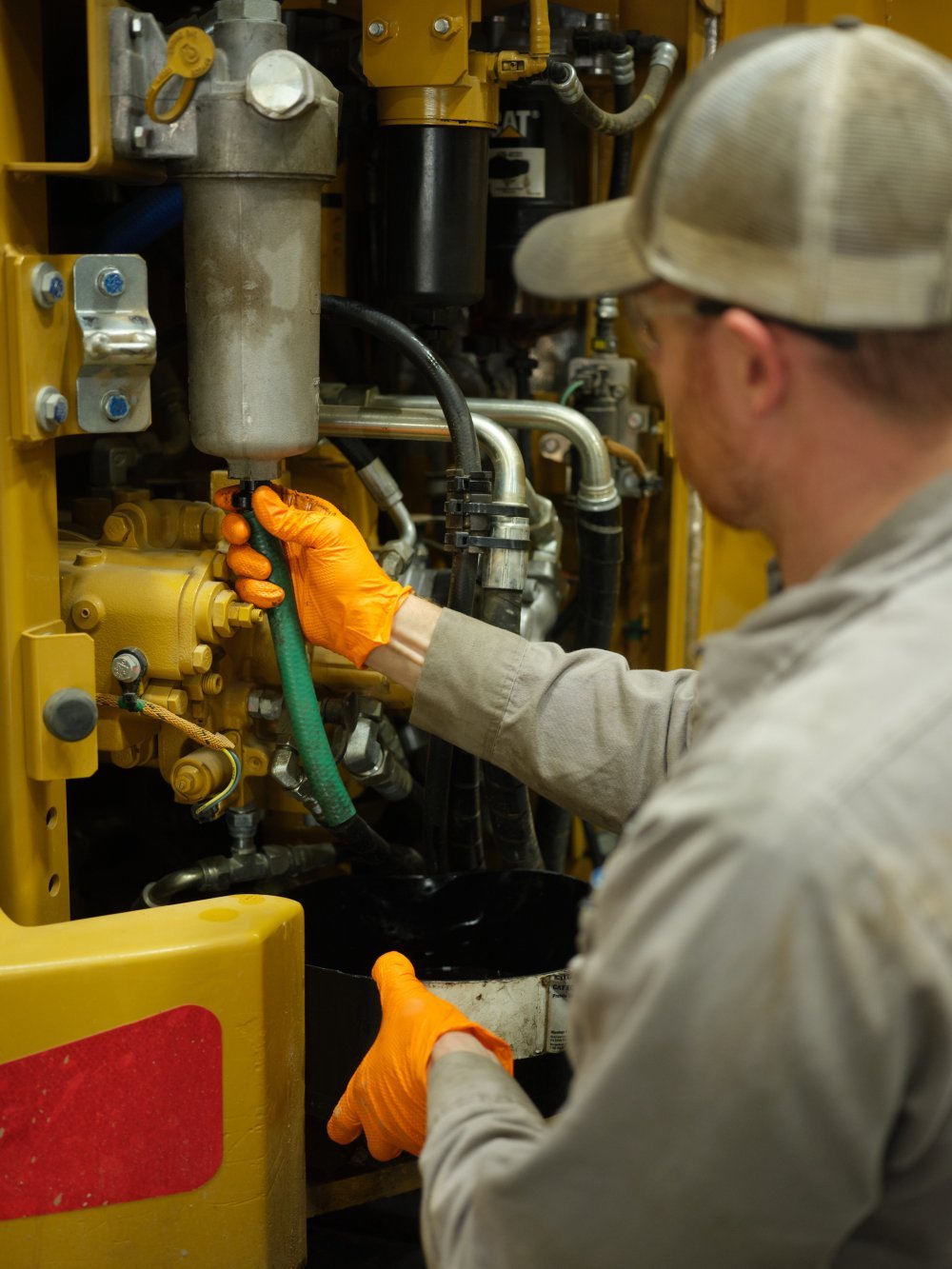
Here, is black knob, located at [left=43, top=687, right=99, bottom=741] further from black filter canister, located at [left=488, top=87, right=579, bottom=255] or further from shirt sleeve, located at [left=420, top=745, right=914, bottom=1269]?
black filter canister, located at [left=488, top=87, right=579, bottom=255]

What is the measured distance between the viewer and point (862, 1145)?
0.79 meters

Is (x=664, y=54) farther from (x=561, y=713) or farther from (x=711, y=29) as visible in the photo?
(x=561, y=713)

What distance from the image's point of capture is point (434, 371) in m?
1.77

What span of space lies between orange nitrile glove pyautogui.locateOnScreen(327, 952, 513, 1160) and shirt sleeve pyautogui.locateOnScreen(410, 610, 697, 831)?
30cm

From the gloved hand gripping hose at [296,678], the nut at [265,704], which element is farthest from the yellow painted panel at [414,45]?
the nut at [265,704]

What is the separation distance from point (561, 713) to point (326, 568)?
326 millimetres

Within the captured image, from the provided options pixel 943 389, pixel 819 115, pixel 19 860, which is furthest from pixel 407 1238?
pixel 819 115

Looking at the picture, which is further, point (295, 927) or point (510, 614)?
point (510, 614)

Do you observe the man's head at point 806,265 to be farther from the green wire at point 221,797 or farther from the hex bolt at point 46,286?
the green wire at point 221,797

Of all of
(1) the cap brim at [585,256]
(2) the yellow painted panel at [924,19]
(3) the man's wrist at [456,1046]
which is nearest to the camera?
(1) the cap brim at [585,256]

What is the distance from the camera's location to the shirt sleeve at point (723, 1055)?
0.75 meters

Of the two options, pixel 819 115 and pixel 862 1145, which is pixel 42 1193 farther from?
pixel 819 115

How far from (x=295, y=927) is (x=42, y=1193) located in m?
0.35

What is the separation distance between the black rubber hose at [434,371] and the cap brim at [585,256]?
68cm
